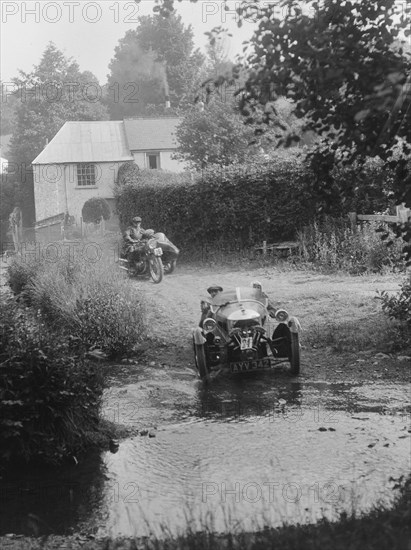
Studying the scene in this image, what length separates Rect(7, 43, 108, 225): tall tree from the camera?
48.8 metres

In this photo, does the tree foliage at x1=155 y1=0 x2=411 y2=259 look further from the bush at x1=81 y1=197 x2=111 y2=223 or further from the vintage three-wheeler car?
the bush at x1=81 y1=197 x2=111 y2=223

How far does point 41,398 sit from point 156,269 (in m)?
10.6

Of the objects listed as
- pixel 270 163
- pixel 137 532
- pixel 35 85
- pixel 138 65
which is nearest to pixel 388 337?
pixel 137 532

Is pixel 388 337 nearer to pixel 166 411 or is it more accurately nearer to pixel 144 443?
pixel 166 411

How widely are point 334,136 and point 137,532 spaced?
119 inches

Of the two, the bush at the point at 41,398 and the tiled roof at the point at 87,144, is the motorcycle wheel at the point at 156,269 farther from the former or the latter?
the tiled roof at the point at 87,144

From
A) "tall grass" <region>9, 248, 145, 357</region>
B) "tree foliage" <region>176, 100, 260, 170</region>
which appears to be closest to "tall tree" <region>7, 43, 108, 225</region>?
"tree foliage" <region>176, 100, 260, 170</region>

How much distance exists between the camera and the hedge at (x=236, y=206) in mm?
20234

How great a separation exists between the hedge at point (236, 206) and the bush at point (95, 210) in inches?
788

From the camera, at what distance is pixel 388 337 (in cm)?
1075

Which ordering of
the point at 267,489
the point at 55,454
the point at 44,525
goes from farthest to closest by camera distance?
Answer: 1. the point at 55,454
2. the point at 267,489
3. the point at 44,525

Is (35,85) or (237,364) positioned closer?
(237,364)

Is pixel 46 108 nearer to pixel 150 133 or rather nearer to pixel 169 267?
pixel 150 133

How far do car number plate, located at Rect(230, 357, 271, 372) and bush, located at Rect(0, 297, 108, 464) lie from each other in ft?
7.67
